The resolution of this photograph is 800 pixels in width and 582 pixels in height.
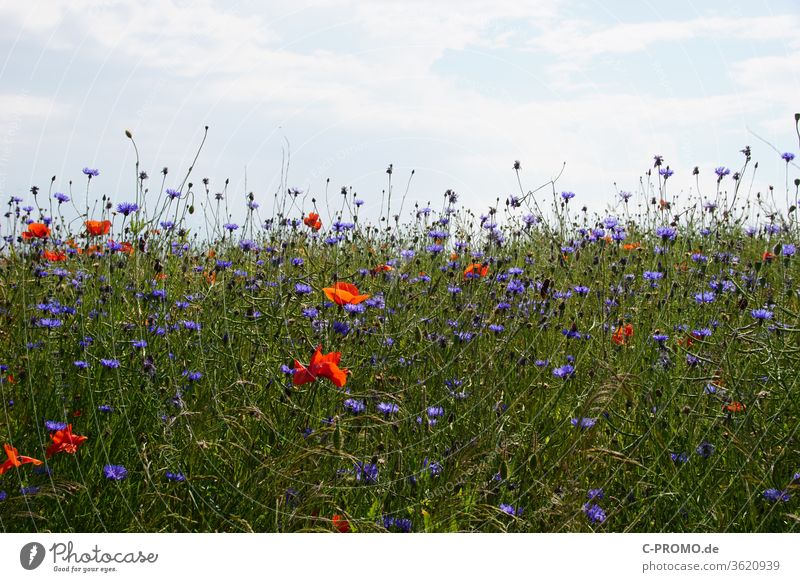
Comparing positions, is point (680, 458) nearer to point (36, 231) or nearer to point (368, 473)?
point (368, 473)

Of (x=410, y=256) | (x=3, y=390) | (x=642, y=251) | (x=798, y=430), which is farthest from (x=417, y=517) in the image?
(x=642, y=251)

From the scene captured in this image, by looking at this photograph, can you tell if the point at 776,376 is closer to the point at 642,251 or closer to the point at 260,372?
the point at 260,372

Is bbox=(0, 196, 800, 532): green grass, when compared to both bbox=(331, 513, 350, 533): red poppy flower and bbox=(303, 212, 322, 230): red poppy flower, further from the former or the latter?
bbox=(303, 212, 322, 230): red poppy flower

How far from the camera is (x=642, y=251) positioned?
4.73 m

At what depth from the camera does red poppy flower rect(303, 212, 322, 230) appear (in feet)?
12.8

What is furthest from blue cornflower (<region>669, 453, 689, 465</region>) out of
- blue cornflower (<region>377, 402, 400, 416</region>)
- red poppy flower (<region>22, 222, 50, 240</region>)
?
red poppy flower (<region>22, 222, 50, 240</region>)

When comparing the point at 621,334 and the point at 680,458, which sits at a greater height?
the point at 621,334
